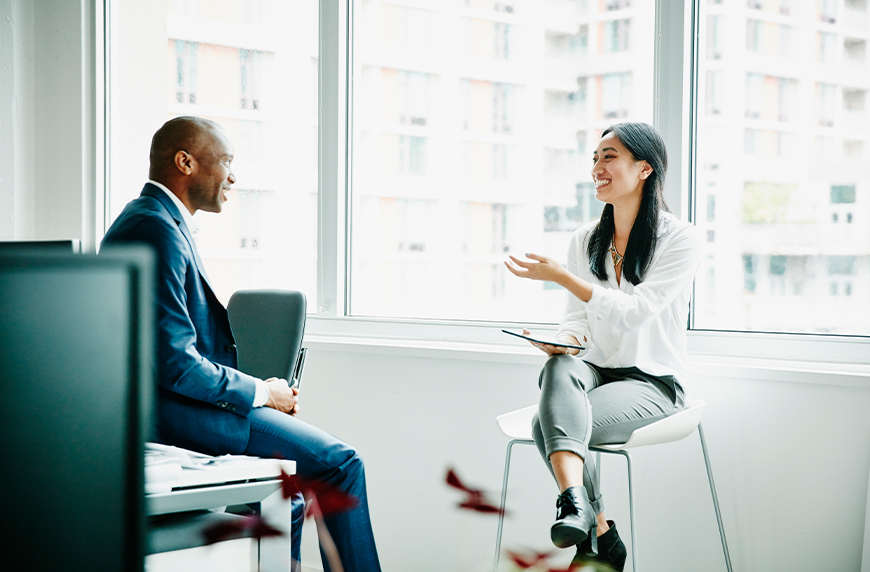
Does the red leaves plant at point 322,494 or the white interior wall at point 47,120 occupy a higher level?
the white interior wall at point 47,120

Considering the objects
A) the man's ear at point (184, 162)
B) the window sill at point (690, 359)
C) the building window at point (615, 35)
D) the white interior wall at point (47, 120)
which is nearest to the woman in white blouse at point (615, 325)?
the window sill at point (690, 359)

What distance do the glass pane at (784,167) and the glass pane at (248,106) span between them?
1715 millimetres

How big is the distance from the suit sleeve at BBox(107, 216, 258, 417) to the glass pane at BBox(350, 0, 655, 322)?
4.53 feet

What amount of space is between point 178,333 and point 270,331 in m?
0.71

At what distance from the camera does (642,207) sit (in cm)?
218

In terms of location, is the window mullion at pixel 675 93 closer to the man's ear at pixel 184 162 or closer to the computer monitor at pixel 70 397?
the man's ear at pixel 184 162

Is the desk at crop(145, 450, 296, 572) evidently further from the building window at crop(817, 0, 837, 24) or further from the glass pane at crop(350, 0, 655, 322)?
the building window at crop(817, 0, 837, 24)

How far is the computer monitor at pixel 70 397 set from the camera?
25 centimetres

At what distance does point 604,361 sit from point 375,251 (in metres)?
1.30

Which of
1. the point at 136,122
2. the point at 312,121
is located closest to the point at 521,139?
the point at 312,121

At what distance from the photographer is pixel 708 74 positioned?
244 centimetres

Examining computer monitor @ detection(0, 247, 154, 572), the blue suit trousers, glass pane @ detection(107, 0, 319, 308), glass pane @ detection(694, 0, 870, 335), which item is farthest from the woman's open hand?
computer monitor @ detection(0, 247, 154, 572)

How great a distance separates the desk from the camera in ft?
3.80

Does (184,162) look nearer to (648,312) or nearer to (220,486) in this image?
(220,486)
